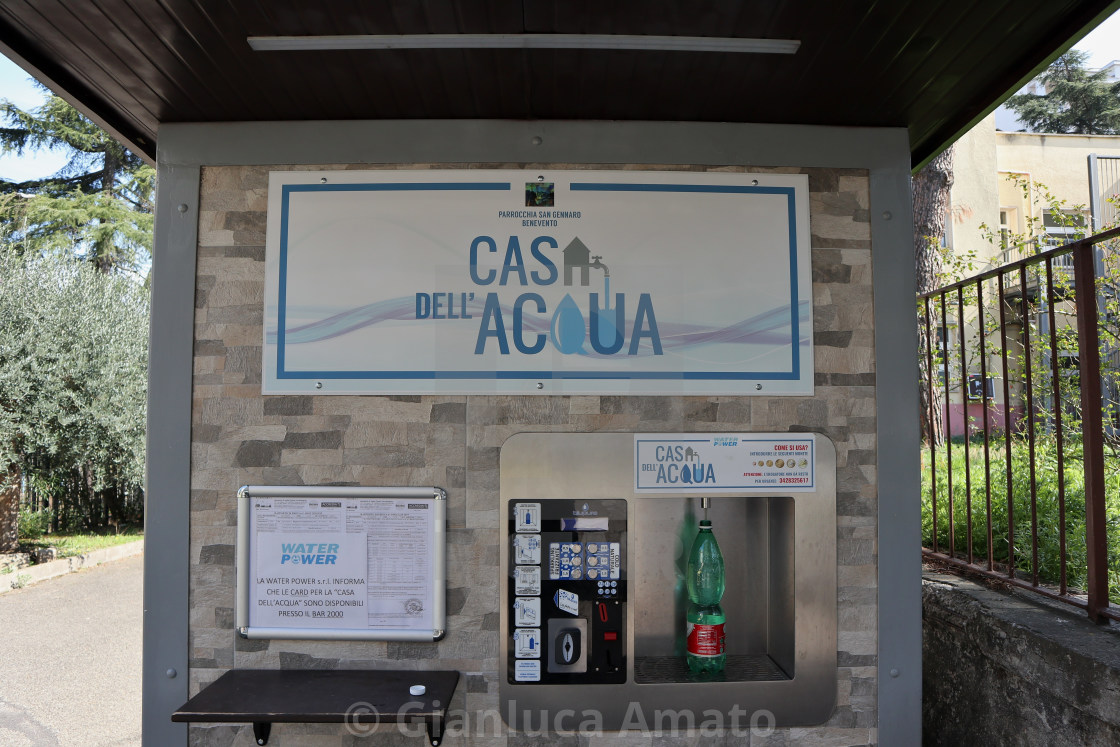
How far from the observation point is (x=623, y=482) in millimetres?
2564

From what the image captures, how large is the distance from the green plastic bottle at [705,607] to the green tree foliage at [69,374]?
7.99 m

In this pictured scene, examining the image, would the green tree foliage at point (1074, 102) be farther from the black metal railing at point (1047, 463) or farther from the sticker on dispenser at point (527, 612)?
the sticker on dispenser at point (527, 612)

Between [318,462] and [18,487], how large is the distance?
25.2ft

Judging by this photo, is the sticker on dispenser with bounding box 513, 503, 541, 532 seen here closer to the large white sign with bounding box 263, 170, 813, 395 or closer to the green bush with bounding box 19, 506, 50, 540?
the large white sign with bounding box 263, 170, 813, 395

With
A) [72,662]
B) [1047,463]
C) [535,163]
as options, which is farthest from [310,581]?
[72,662]

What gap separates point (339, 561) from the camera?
2562 millimetres

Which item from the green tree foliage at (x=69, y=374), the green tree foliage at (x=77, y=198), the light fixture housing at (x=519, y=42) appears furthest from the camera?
the green tree foliage at (x=77, y=198)

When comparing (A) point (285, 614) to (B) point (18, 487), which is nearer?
(A) point (285, 614)

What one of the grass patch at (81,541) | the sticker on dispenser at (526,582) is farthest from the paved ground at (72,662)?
the sticker on dispenser at (526,582)

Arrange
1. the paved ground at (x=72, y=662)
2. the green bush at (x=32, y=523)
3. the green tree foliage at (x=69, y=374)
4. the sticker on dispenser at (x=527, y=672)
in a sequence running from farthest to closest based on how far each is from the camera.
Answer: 1. the green bush at (x=32, y=523)
2. the green tree foliage at (x=69, y=374)
3. the paved ground at (x=72, y=662)
4. the sticker on dispenser at (x=527, y=672)

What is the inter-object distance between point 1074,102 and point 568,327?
69.2 ft

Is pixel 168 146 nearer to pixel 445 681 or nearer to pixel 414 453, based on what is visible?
pixel 414 453

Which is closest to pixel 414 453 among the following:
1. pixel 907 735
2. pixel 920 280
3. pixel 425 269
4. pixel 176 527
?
pixel 425 269

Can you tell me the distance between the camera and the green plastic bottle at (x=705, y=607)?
2.61 metres
